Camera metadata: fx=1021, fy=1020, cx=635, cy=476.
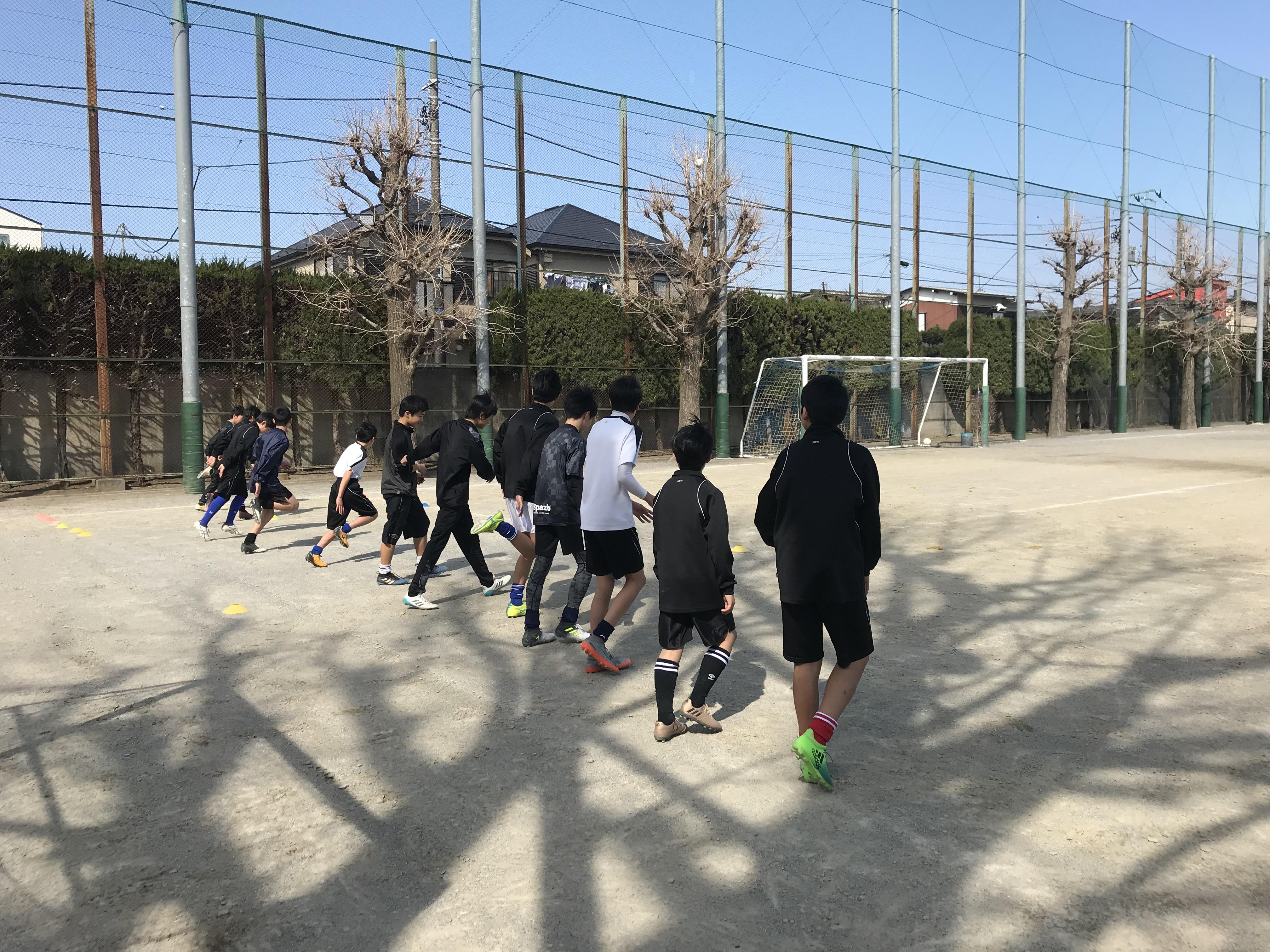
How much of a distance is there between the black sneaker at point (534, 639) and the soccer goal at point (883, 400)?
17242 millimetres

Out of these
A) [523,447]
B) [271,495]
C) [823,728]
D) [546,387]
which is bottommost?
[823,728]

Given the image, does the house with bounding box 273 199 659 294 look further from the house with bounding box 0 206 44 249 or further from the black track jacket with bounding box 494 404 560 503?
the black track jacket with bounding box 494 404 560 503

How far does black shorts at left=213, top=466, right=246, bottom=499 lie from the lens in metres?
10.7

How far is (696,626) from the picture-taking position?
15.6ft

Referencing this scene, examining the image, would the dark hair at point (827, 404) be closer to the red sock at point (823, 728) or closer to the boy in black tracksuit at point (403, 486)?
the red sock at point (823, 728)

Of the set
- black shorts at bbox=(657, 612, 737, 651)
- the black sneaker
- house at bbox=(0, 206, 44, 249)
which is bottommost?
the black sneaker

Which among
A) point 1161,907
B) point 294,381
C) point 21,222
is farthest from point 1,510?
point 1161,907

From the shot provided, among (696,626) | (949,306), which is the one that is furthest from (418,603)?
(949,306)

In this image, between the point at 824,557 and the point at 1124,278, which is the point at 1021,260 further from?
the point at 824,557

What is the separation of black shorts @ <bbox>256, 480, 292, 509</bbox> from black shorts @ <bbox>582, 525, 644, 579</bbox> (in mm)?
5610

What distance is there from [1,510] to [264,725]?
39.9ft

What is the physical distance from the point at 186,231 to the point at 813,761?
15.0 metres

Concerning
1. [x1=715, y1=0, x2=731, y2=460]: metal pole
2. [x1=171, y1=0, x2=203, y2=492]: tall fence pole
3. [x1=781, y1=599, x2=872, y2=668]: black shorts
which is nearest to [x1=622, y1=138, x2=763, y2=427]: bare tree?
[x1=715, y1=0, x2=731, y2=460]: metal pole

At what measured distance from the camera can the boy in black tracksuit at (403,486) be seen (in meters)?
7.78
